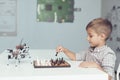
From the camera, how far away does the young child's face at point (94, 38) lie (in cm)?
155

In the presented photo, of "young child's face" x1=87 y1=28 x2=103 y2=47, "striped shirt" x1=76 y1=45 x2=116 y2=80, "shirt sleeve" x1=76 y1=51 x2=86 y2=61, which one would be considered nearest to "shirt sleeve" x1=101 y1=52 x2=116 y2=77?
"striped shirt" x1=76 y1=45 x2=116 y2=80

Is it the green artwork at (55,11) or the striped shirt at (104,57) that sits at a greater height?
the green artwork at (55,11)

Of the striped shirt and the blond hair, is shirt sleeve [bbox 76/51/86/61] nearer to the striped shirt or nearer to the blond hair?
the striped shirt

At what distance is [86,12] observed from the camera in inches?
162

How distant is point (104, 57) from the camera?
144cm

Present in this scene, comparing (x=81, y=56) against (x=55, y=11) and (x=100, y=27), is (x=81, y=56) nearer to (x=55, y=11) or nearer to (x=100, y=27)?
(x=100, y=27)

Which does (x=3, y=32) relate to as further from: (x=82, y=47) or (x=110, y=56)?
(x=110, y=56)

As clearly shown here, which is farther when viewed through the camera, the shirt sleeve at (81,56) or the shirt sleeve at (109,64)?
the shirt sleeve at (81,56)

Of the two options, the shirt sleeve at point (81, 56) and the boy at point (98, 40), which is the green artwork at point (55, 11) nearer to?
the shirt sleeve at point (81, 56)

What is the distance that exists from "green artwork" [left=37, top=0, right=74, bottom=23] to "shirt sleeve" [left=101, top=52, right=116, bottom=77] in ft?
8.77

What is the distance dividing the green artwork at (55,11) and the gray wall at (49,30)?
2.7 inches

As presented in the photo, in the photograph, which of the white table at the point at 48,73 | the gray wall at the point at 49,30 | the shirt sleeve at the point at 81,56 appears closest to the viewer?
the white table at the point at 48,73

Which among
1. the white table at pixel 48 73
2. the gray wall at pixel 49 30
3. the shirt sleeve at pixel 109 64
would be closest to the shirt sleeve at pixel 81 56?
the shirt sleeve at pixel 109 64

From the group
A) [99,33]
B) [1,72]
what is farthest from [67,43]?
[1,72]
